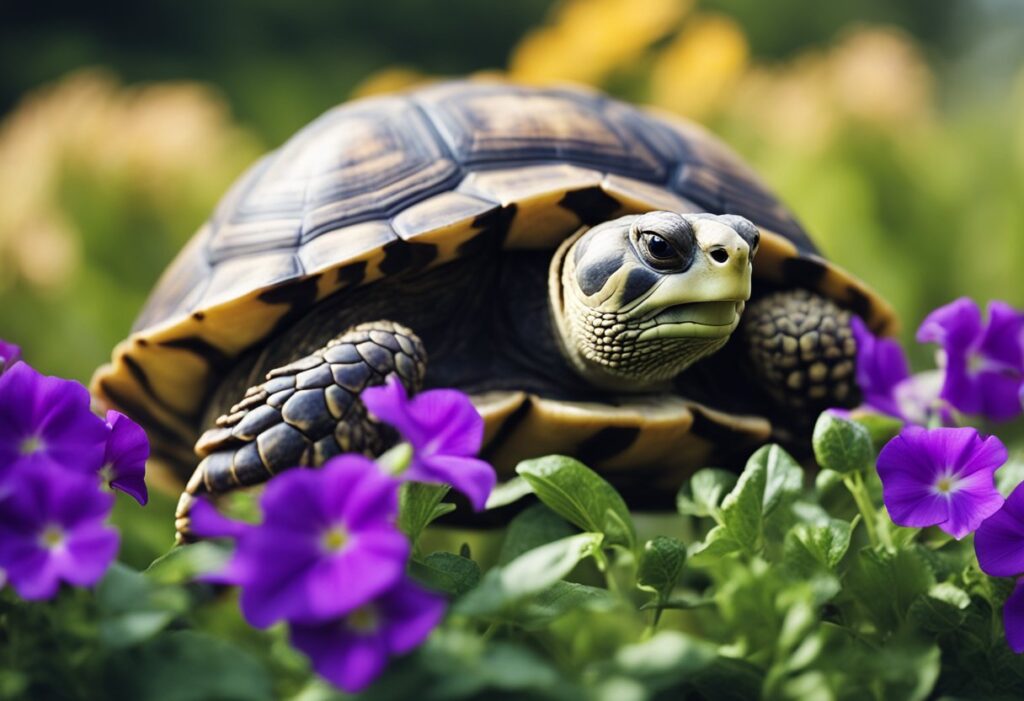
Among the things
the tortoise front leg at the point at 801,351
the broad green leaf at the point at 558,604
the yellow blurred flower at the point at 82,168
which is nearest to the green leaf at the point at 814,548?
the broad green leaf at the point at 558,604

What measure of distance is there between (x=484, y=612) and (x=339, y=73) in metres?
3.67

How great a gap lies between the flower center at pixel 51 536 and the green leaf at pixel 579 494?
0.91 ft

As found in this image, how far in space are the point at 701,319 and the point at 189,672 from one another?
0.48 meters

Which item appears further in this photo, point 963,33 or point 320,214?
point 963,33

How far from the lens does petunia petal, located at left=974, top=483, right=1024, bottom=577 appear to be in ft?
2.07

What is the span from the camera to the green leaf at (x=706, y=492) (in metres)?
0.74

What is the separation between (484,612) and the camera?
0.49m

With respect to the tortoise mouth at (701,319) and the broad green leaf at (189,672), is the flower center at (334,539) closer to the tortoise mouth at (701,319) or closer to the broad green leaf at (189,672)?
the broad green leaf at (189,672)

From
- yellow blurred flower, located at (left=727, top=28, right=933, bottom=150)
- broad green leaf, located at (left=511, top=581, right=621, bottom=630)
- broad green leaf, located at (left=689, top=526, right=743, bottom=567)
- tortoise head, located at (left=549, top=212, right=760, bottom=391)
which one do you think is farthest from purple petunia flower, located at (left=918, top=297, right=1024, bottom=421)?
yellow blurred flower, located at (left=727, top=28, right=933, bottom=150)

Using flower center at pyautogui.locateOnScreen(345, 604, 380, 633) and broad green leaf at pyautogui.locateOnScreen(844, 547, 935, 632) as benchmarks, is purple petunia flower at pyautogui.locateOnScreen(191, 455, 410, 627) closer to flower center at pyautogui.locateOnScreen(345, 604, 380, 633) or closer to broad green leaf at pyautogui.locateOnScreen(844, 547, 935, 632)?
flower center at pyautogui.locateOnScreen(345, 604, 380, 633)

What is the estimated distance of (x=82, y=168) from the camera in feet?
6.73

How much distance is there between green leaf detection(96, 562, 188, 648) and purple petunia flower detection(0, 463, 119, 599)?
0.04 feet

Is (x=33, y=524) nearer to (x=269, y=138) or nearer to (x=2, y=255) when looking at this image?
(x=2, y=255)

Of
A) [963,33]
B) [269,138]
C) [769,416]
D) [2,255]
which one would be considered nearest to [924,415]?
[769,416]
